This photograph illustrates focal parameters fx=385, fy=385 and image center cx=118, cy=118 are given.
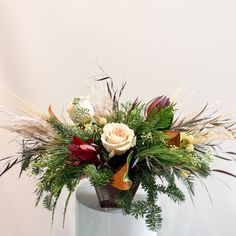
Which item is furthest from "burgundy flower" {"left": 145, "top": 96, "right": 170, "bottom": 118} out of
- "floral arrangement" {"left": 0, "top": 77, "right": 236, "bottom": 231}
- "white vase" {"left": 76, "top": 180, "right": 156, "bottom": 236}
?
"white vase" {"left": 76, "top": 180, "right": 156, "bottom": 236}

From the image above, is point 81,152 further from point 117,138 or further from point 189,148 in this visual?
point 189,148

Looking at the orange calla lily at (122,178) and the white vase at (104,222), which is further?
the white vase at (104,222)

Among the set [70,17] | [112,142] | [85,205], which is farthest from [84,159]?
[70,17]

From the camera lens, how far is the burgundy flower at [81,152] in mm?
774

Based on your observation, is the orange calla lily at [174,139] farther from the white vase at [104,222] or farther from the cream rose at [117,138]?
the white vase at [104,222]

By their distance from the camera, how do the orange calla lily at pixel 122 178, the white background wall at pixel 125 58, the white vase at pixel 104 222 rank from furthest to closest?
the white background wall at pixel 125 58 → the white vase at pixel 104 222 → the orange calla lily at pixel 122 178

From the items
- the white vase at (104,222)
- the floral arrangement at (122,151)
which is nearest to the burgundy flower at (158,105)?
the floral arrangement at (122,151)

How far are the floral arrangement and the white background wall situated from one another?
12.8 inches

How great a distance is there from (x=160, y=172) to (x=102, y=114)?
0.67ft

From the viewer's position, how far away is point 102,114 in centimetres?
91

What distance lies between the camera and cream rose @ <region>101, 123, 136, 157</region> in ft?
2.56

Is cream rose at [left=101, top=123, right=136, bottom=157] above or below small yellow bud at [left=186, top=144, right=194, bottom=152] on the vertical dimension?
above

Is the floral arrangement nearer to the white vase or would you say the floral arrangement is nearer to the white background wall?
the white vase

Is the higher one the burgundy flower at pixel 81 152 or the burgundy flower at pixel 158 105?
the burgundy flower at pixel 158 105
